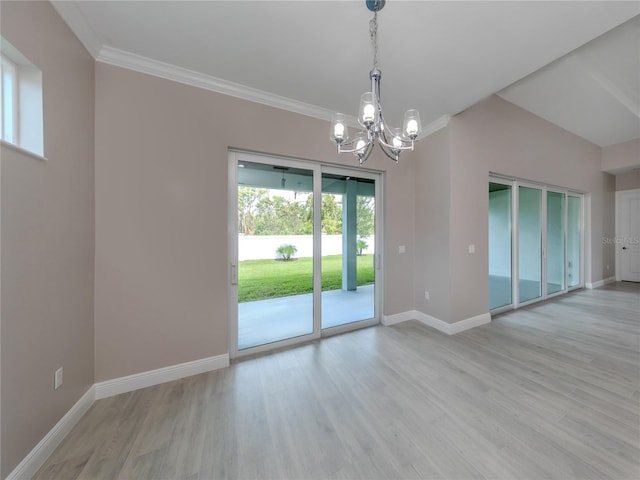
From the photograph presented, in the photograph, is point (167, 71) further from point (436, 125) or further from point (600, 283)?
point (600, 283)

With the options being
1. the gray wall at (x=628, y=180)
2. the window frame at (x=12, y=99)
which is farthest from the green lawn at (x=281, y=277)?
the gray wall at (x=628, y=180)

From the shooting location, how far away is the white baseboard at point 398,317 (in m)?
3.47

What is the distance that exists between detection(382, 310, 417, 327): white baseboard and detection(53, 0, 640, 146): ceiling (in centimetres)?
292

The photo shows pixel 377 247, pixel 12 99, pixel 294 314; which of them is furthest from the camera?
pixel 377 247

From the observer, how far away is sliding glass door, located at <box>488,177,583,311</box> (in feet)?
13.0

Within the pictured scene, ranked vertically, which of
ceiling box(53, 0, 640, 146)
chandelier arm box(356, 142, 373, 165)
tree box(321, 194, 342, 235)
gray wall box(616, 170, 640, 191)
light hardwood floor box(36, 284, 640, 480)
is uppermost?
ceiling box(53, 0, 640, 146)

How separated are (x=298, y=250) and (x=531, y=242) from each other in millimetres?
4551

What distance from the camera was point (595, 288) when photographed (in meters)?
5.43

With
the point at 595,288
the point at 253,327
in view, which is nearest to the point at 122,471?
the point at 253,327

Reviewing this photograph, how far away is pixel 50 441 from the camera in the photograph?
1.45m

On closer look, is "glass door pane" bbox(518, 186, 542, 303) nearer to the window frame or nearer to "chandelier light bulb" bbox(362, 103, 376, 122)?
"chandelier light bulb" bbox(362, 103, 376, 122)

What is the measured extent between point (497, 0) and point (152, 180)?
3069 mm

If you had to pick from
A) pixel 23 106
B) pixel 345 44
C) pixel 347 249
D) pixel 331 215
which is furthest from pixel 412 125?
pixel 23 106

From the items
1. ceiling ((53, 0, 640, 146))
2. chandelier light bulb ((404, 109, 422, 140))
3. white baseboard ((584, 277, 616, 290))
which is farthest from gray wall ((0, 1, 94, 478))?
white baseboard ((584, 277, 616, 290))
